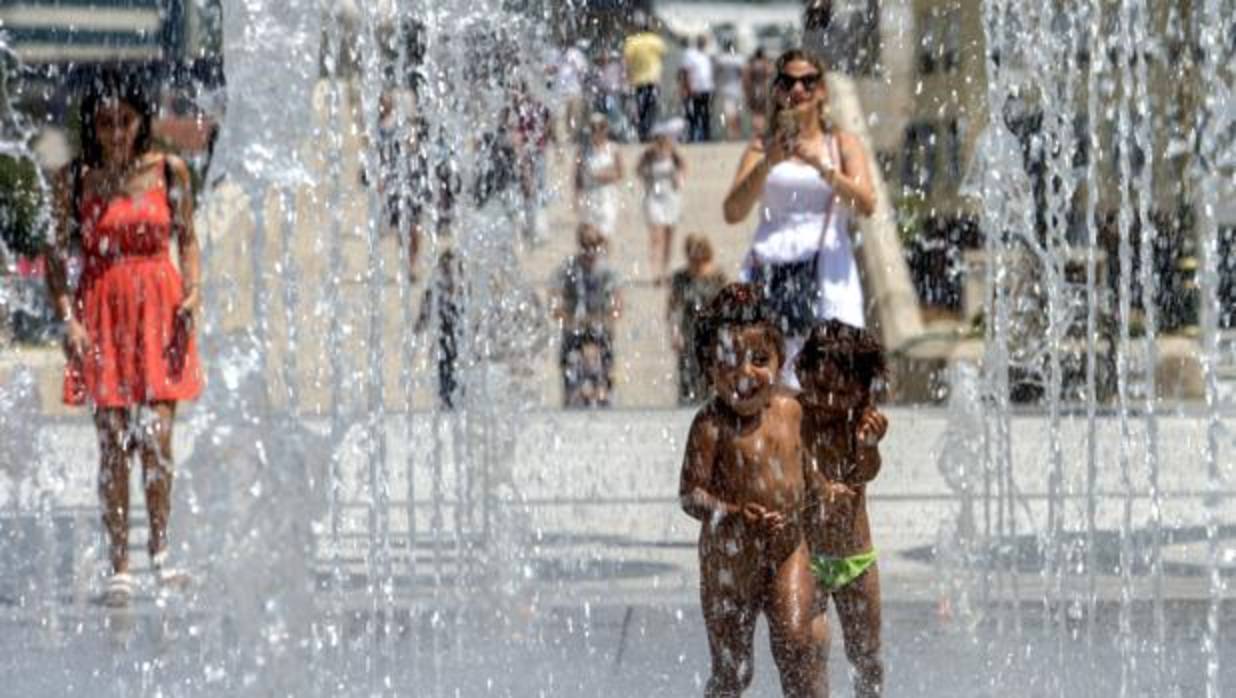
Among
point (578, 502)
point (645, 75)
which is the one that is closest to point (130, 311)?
point (578, 502)

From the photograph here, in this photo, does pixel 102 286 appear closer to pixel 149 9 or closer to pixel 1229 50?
pixel 1229 50

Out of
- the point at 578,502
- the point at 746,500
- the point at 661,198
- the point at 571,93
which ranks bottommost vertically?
the point at 578,502

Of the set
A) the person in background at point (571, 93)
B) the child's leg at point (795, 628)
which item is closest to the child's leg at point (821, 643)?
the child's leg at point (795, 628)

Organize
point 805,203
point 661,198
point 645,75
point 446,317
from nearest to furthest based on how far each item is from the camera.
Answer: point 805,203, point 446,317, point 661,198, point 645,75

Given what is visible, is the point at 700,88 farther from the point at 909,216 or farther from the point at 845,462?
the point at 845,462

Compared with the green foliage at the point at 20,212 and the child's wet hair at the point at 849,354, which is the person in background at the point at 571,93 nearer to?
the green foliage at the point at 20,212

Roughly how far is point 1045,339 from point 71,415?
5088mm

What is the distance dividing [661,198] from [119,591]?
9.82 m

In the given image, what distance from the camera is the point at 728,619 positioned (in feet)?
16.2

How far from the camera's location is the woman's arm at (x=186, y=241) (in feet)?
23.2

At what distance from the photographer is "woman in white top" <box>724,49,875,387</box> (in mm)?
6742

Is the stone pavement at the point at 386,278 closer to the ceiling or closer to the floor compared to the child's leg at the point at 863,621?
closer to the ceiling

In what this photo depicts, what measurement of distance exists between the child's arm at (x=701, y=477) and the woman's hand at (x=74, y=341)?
101 inches

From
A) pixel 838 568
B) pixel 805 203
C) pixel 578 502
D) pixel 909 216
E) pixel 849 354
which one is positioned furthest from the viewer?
pixel 909 216
